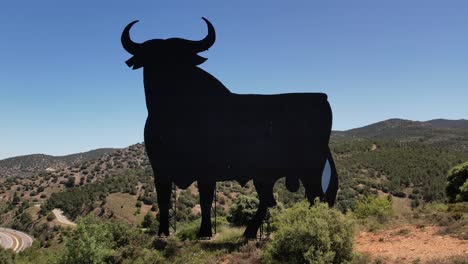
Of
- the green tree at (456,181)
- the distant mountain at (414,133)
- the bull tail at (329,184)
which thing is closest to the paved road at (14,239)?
the bull tail at (329,184)

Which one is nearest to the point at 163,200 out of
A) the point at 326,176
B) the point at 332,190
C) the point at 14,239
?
the point at 326,176

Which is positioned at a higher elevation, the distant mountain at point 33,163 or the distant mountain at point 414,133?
the distant mountain at point 414,133

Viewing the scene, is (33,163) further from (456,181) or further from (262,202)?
(262,202)

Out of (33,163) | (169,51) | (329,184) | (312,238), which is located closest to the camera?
(312,238)

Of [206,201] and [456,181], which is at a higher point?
[206,201]

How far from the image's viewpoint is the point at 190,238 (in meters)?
12.8

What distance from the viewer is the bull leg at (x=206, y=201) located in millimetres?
11617

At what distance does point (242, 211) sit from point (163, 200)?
6.21 metres

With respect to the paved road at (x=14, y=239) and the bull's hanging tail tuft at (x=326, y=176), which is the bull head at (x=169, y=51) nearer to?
the bull's hanging tail tuft at (x=326, y=176)

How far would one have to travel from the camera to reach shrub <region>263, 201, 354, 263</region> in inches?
361

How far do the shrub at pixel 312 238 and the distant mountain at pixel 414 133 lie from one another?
78408 millimetres

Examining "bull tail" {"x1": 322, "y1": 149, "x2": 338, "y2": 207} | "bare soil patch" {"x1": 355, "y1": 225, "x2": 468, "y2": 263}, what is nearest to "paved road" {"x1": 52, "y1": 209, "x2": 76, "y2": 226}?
"bare soil patch" {"x1": 355, "y1": 225, "x2": 468, "y2": 263}

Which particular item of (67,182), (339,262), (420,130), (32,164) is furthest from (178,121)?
(32,164)

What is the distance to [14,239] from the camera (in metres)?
43.7
